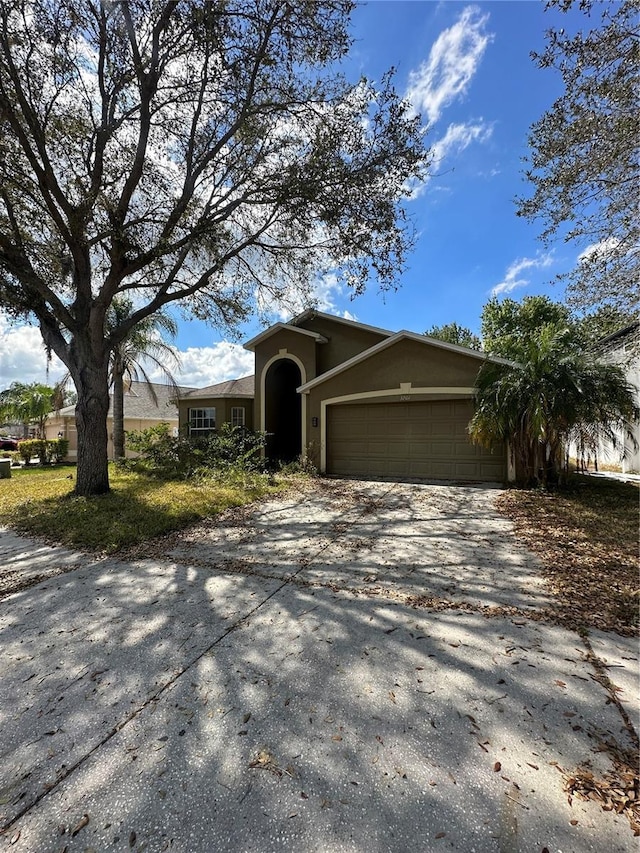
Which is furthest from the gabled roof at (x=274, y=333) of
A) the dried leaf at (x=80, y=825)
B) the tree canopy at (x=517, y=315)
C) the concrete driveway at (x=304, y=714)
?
the dried leaf at (x=80, y=825)

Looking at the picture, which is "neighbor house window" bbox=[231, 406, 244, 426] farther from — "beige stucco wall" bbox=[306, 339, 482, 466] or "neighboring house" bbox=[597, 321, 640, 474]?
"neighboring house" bbox=[597, 321, 640, 474]

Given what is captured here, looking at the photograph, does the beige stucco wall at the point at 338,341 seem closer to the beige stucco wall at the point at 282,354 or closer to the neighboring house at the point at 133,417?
the beige stucco wall at the point at 282,354

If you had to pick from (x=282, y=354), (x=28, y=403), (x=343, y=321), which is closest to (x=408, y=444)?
(x=343, y=321)

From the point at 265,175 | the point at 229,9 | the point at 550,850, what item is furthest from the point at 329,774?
the point at 229,9

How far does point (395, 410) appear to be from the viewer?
11.9 m

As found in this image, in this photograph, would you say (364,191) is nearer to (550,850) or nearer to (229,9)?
(229,9)

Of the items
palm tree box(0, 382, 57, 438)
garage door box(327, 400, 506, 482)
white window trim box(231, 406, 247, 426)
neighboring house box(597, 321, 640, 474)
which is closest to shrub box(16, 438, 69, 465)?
palm tree box(0, 382, 57, 438)

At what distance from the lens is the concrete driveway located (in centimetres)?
166

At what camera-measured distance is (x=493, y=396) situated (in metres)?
9.16

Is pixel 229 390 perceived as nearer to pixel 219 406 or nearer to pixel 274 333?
pixel 219 406

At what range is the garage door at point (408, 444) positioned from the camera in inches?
428

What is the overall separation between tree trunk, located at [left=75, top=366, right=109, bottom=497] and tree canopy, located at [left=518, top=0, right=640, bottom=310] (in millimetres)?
10066

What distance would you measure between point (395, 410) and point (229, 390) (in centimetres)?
857

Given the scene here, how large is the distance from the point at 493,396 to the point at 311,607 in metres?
7.37
